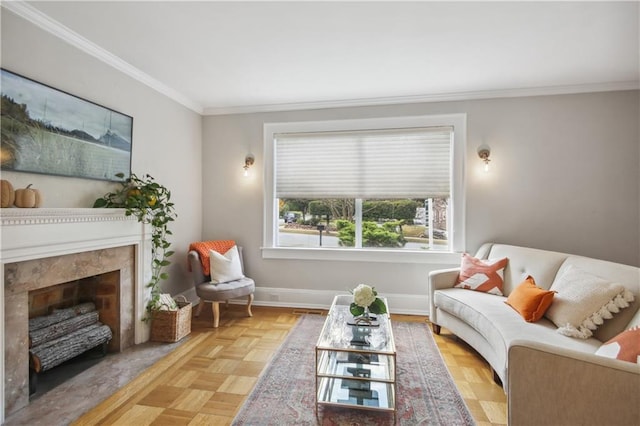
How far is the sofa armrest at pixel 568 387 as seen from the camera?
1154mm

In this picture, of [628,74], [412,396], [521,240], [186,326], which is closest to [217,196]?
[186,326]

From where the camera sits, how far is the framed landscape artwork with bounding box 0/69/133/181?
1796 millimetres

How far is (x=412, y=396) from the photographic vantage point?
1928 millimetres

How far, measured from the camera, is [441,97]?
129 inches

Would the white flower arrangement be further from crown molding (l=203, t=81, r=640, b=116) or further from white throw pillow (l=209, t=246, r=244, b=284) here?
crown molding (l=203, t=81, r=640, b=116)

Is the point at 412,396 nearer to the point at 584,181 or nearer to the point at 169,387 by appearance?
the point at 169,387

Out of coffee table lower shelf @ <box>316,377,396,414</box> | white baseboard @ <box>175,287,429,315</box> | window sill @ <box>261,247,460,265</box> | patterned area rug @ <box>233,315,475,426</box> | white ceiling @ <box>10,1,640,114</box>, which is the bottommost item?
patterned area rug @ <box>233,315,475,426</box>

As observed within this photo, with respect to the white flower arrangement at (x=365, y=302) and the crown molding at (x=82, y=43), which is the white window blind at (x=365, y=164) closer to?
the crown molding at (x=82, y=43)

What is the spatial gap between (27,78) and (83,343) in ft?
6.04

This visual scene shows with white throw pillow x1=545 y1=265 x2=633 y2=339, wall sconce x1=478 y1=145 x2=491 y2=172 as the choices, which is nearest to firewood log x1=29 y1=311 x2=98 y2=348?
white throw pillow x1=545 y1=265 x2=633 y2=339

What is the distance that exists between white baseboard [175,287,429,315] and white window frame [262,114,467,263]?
16.3 inches

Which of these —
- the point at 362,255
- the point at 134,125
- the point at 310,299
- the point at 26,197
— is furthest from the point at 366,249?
the point at 26,197

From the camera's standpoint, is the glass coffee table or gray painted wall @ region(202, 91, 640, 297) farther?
gray painted wall @ region(202, 91, 640, 297)

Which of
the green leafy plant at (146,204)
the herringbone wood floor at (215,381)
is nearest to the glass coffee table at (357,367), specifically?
the herringbone wood floor at (215,381)
